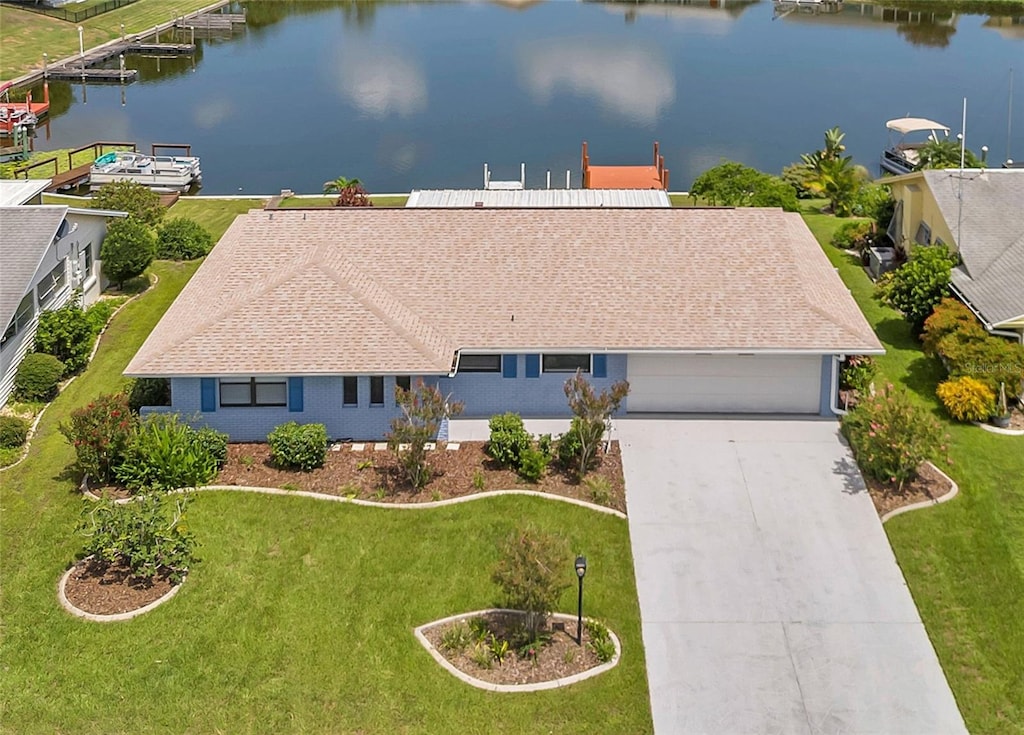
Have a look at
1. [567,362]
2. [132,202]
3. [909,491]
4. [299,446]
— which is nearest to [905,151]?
[567,362]

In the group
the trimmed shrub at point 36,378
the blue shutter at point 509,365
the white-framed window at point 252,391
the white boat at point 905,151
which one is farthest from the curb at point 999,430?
the white boat at point 905,151

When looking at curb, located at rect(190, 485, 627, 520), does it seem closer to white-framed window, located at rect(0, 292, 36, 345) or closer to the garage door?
the garage door

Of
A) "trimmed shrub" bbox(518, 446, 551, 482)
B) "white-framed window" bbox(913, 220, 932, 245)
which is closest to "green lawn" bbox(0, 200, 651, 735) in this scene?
"trimmed shrub" bbox(518, 446, 551, 482)

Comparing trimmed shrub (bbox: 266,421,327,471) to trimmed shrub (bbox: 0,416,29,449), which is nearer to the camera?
trimmed shrub (bbox: 266,421,327,471)

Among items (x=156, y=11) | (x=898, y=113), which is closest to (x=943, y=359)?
(x=898, y=113)

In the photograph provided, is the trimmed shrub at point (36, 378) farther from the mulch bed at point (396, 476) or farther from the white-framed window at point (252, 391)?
the mulch bed at point (396, 476)

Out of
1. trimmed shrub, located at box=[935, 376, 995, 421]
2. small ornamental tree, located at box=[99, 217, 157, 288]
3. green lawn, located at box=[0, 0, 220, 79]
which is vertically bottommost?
trimmed shrub, located at box=[935, 376, 995, 421]
